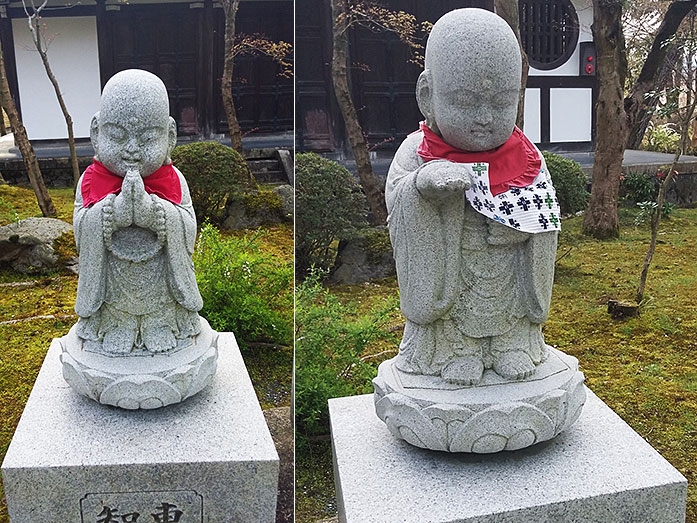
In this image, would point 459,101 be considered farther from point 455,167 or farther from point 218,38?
point 218,38

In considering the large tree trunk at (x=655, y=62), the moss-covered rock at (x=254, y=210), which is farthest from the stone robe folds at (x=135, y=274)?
the large tree trunk at (x=655, y=62)

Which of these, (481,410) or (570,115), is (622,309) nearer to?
(570,115)

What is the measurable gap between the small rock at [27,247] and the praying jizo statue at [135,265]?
4.20 m

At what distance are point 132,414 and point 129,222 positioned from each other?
977 millimetres

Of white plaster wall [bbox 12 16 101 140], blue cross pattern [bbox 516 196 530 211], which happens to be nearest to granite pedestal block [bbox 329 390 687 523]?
blue cross pattern [bbox 516 196 530 211]

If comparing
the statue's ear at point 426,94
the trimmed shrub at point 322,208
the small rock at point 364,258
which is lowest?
the small rock at point 364,258

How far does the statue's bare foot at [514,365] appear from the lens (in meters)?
3.37

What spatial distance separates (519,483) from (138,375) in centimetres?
189

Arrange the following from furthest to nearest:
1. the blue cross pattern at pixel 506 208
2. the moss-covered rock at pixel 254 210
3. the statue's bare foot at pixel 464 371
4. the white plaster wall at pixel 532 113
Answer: the moss-covered rock at pixel 254 210 < the white plaster wall at pixel 532 113 < the statue's bare foot at pixel 464 371 < the blue cross pattern at pixel 506 208

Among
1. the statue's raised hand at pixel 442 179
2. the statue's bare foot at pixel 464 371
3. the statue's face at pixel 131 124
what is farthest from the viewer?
the statue's face at pixel 131 124

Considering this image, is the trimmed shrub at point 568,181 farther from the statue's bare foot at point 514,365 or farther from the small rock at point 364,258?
the statue's bare foot at point 514,365

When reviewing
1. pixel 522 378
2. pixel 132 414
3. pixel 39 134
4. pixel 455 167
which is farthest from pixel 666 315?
pixel 39 134

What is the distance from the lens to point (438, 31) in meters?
3.14

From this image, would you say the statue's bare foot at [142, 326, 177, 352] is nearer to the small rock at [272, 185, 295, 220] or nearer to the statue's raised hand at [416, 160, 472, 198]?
the statue's raised hand at [416, 160, 472, 198]
